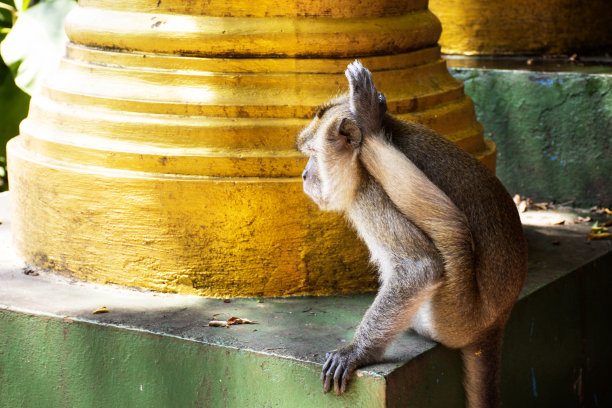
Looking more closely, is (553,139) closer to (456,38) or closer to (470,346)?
(456,38)

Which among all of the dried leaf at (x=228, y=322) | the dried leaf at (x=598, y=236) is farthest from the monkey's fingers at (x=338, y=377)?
the dried leaf at (x=598, y=236)

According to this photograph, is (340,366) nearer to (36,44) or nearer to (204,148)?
(204,148)

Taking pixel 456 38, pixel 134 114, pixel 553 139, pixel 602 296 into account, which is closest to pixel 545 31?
pixel 456 38

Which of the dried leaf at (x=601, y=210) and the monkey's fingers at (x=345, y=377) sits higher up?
the monkey's fingers at (x=345, y=377)

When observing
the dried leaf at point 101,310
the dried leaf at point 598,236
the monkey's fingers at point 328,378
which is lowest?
the dried leaf at point 598,236

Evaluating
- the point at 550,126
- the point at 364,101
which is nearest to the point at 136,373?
the point at 364,101

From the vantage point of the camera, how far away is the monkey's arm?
3170mm

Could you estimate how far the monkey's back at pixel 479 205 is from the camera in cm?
330

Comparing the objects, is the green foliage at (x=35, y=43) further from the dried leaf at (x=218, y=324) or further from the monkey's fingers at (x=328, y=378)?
the monkey's fingers at (x=328, y=378)

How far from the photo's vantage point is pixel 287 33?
13.1 ft

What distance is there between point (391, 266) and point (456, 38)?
3947mm

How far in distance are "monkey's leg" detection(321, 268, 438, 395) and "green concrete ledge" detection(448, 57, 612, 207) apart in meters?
2.71

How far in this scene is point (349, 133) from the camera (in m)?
3.20

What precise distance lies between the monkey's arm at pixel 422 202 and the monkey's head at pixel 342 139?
0.05m
